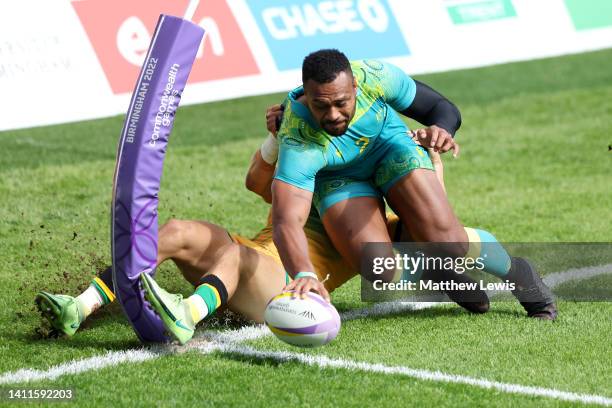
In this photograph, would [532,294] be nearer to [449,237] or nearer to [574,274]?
[449,237]

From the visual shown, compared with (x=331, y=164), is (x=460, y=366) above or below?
below

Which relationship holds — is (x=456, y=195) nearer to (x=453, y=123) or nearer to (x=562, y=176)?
(x=562, y=176)

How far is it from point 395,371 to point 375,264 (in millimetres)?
1130

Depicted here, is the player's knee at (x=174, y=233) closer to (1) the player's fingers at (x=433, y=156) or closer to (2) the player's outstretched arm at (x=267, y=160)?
(2) the player's outstretched arm at (x=267, y=160)

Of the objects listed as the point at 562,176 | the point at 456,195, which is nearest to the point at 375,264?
the point at 456,195

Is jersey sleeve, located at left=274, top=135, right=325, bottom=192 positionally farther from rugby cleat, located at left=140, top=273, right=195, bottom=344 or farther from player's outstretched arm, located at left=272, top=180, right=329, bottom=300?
rugby cleat, located at left=140, top=273, right=195, bottom=344

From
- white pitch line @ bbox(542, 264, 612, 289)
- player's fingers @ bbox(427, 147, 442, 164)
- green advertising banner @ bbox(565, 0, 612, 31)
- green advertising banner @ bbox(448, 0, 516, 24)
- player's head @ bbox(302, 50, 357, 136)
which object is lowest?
green advertising banner @ bbox(565, 0, 612, 31)

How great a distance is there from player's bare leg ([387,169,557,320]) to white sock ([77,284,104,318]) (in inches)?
72.4

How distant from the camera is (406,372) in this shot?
19.1 ft

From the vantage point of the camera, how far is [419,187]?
266 inches

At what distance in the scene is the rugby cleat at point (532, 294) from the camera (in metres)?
6.90

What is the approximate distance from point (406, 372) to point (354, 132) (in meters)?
1.53

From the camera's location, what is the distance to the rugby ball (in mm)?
5750

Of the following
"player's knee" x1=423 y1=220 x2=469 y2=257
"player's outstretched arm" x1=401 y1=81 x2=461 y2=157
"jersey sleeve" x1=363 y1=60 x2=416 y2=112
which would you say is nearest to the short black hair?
"jersey sleeve" x1=363 y1=60 x2=416 y2=112
